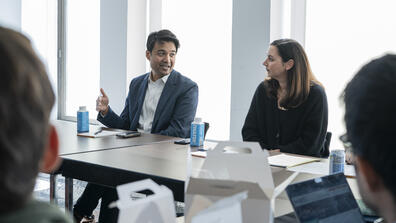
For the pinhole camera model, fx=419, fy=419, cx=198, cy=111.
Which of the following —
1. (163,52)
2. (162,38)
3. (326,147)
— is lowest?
(326,147)

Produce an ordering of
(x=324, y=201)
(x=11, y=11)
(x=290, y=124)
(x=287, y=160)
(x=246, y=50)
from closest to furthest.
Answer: (x=324, y=201)
(x=287, y=160)
(x=290, y=124)
(x=246, y=50)
(x=11, y=11)

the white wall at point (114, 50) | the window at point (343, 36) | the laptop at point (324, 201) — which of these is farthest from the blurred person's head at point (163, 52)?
the laptop at point (324, 201)

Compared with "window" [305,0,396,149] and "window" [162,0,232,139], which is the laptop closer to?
"window" [305,0,396,149]

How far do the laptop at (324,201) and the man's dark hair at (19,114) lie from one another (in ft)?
1.99

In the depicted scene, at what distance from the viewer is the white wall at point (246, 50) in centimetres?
361

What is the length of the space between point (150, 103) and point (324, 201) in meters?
2.32

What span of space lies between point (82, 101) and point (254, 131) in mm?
3517

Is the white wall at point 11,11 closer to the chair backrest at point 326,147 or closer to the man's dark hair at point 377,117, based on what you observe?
the chair backrest at point 326,147

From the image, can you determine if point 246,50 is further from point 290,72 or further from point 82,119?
point 82,119

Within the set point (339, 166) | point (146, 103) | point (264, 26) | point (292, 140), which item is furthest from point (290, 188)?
point (264, 26)

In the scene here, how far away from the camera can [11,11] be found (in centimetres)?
599

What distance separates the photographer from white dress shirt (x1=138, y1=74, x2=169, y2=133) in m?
3.17

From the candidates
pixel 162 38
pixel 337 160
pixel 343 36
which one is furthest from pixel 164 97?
pixel 337 160

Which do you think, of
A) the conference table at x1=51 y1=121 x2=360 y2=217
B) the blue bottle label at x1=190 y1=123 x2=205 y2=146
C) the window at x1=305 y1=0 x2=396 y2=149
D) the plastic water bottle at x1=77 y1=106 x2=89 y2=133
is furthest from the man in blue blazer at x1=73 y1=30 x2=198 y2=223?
the window at x1=305 y1=0 x2=396 y2=149
